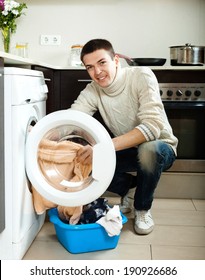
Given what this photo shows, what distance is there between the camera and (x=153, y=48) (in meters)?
3.16

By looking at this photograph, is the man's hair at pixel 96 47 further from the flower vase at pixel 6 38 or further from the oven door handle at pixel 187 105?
the flower vase at pixel 6 38

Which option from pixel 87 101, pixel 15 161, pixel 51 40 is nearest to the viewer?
pixel 15 161

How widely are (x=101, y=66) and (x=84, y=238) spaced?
836 mm

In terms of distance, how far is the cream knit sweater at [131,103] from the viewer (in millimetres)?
2023

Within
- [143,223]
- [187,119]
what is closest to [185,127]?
[187,119]

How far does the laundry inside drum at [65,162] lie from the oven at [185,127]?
0.94 meters

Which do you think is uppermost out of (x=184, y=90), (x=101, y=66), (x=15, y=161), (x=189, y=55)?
(x=189, y=55)

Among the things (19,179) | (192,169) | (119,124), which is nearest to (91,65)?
(119,124)

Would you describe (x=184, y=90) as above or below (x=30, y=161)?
above

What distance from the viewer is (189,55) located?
277 centimetres

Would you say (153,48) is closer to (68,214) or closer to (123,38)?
(123,38)

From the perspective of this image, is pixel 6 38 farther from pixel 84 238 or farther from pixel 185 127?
pixel 84 238

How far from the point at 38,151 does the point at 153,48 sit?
5.45 ft

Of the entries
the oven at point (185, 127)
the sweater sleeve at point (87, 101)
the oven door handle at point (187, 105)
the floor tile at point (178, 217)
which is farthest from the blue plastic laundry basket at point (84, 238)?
the oven door handle at point (187, 105)
